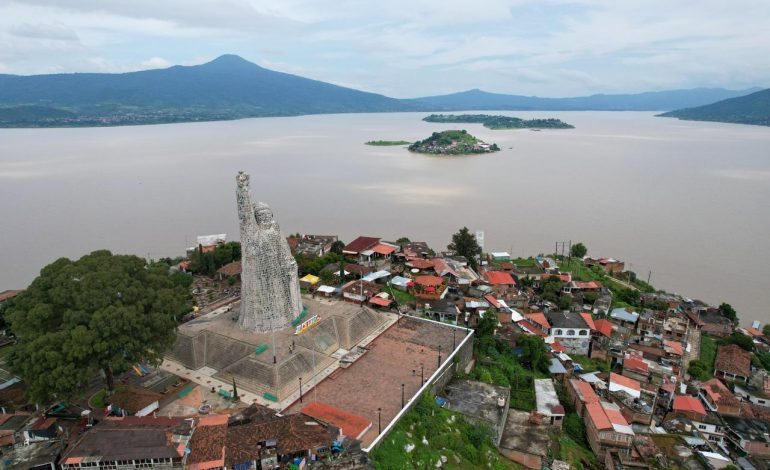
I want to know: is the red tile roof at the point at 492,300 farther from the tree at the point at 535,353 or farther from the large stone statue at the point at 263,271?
the large stone statue at the point at 263,271

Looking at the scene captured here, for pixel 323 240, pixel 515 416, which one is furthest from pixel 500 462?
pixel 323 240

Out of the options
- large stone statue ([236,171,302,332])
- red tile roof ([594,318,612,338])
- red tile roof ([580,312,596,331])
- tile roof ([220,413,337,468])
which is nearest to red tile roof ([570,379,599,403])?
red tile roof ([580,312,596,331])

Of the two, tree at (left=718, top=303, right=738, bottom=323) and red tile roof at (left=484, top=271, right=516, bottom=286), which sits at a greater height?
red tile roof at (left=484, top=271, right=516, bottom=286)

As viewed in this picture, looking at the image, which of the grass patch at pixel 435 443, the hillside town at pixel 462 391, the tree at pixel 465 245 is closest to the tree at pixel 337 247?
the hillside town at pixel 462 391

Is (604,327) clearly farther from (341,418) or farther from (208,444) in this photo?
(208,444)

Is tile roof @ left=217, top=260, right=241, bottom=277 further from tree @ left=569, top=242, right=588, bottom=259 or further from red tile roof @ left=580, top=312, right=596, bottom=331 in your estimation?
tree @ left=569, top=242, right=588, bottom=259

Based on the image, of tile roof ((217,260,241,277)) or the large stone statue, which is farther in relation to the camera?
tile roof ((217,260,241,277))

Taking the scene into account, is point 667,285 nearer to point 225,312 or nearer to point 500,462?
point 500,462
